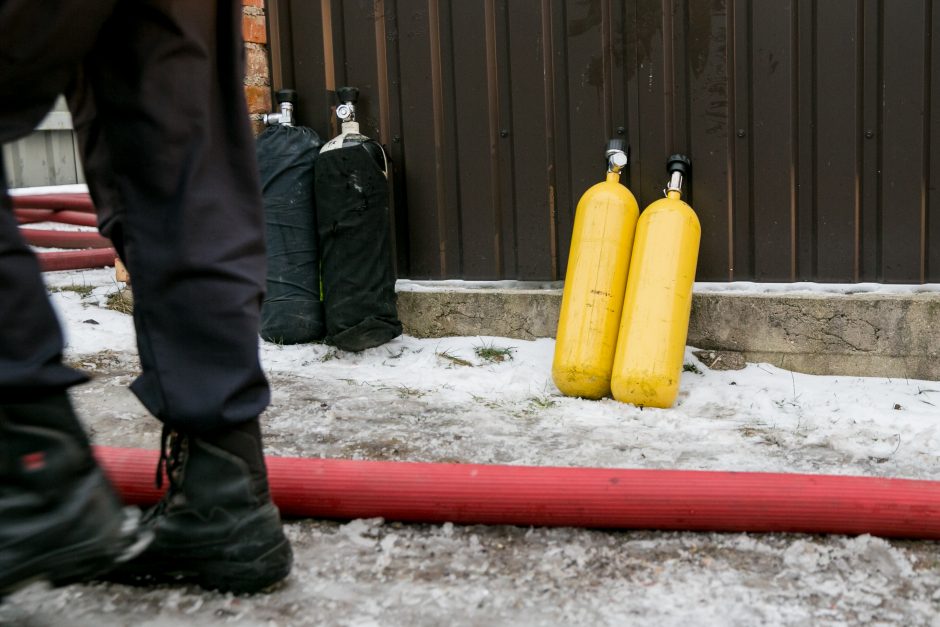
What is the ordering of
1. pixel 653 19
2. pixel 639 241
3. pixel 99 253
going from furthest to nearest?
pixel 99 253 < pixel 653 19 < pixel 639 241

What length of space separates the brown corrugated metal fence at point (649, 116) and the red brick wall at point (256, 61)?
59 mm

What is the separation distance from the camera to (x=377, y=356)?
3.37 m

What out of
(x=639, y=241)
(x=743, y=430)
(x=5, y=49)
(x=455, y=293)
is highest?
(x=5, y=49)

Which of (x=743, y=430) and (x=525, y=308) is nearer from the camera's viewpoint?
(x=743, y=430)

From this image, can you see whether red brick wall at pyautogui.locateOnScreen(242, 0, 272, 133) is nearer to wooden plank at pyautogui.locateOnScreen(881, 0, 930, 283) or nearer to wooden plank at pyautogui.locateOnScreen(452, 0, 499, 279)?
wooden plank at pyautogui.locateOnScreen(452, 0, 499, 279)

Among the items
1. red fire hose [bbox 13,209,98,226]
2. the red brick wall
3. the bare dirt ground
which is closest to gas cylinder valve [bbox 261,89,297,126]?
the red brick wall

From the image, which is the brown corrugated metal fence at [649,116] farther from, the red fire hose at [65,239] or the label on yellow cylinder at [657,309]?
the red fire hose at [65,239]

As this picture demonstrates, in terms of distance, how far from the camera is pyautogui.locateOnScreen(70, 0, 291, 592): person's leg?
1283 millimetres

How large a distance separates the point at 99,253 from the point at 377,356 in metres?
2.14

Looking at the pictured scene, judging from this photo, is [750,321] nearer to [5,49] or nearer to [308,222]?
[308,222]

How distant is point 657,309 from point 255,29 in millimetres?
1951


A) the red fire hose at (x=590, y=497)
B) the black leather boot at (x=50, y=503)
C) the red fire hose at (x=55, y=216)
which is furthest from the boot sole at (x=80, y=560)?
the red fire hose at (x=55, y=216)

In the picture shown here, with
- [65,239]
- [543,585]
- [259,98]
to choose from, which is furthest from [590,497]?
[65,239]

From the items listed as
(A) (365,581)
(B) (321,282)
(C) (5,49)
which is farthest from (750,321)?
(C) (5,49)
